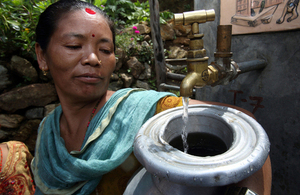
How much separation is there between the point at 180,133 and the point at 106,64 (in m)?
0.67

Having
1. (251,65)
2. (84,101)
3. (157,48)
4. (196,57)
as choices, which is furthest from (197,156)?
(157,48)

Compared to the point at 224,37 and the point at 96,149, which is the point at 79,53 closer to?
the point at 96,149

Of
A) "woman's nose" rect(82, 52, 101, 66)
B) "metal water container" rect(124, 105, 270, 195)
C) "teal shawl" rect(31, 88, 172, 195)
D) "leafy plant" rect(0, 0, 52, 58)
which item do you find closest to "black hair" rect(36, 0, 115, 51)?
"woman's nose" rect(82, 52, 101, 66)

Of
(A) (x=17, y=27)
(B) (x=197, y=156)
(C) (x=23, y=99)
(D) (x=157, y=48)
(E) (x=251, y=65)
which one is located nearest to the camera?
(B) (x=197, y=156)

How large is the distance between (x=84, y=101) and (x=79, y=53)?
0.36 m

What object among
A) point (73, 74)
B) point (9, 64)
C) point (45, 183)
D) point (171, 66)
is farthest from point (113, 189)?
point (171, 66)

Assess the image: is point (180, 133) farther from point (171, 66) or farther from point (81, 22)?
point (171, 66)

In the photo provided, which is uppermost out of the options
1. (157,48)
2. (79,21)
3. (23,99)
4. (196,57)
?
(79,21)

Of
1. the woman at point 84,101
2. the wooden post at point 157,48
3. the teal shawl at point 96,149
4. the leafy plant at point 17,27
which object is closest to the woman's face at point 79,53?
the woman at point 84,101

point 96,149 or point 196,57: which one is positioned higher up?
point 196,57

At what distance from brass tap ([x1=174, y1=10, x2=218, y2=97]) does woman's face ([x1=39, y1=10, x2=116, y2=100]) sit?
51cm

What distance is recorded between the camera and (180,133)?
823 mm

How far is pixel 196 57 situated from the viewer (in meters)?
1.00

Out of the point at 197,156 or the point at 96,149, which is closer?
the point at 197,156
